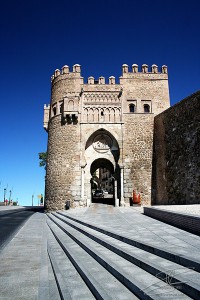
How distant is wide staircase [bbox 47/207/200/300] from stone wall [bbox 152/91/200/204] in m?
9.62

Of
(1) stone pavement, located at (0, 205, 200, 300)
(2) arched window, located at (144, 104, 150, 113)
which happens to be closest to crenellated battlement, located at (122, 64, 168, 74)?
(2) arched window, located at (144, 104, 150, 113)

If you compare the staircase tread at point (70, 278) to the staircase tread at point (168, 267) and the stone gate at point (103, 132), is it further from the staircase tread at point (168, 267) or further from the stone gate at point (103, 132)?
the stone gate at point (103, 132)

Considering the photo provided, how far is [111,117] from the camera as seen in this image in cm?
1827

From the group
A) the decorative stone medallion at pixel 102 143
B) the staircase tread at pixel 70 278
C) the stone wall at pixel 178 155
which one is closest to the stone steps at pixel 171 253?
the staircase tread at pixel 70 278

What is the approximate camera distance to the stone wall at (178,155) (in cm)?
1334

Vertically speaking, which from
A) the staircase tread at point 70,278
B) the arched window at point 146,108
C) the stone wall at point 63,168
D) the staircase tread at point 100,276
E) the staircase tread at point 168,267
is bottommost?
the staircase tread at point 70,278

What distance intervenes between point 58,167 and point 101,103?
579 cm

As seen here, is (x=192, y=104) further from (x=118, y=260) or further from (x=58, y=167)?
(x=118, y=260)

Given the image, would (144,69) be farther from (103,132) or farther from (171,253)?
(171,253)

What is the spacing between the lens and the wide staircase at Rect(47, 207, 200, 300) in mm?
2695

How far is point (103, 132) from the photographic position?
60.6 feet

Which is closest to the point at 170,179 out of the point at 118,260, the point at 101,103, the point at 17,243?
the point at 101,103

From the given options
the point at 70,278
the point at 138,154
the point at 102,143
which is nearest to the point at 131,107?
the point at 102,143

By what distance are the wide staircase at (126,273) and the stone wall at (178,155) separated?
9.62 meters
